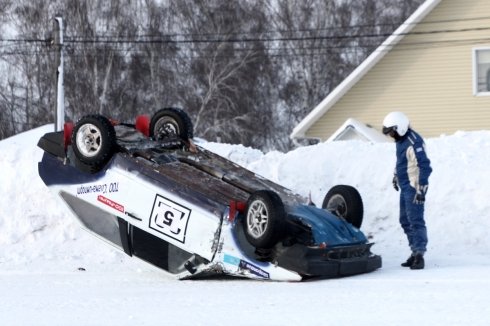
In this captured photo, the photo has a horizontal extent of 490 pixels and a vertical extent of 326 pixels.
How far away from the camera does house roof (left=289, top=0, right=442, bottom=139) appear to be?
71.5ft

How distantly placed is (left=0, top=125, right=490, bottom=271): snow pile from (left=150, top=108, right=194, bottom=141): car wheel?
66.4 inches

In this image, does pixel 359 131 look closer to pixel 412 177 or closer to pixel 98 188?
pixel 412 177

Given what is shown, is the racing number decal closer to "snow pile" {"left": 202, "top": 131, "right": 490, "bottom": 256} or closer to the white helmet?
the white helmet

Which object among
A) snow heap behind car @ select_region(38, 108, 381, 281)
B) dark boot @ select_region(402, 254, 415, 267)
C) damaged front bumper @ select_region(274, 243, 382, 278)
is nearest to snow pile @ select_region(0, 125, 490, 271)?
dark boot @ select_region(402, 254, 415, 267)

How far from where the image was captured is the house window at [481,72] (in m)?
21.5

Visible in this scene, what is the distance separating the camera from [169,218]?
7.77 m

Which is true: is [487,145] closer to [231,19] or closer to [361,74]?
[361,74]

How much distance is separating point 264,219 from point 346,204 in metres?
1.42

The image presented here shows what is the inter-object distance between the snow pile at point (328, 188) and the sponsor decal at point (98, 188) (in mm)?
1551

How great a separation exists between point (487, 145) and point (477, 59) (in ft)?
34.1

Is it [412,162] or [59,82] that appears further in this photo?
[59,82]

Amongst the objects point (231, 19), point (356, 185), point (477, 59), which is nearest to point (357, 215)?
point (356, 185)

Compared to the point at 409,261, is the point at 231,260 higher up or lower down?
higher up

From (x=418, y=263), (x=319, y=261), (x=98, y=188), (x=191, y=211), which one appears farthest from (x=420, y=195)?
(x=98, y=188)
